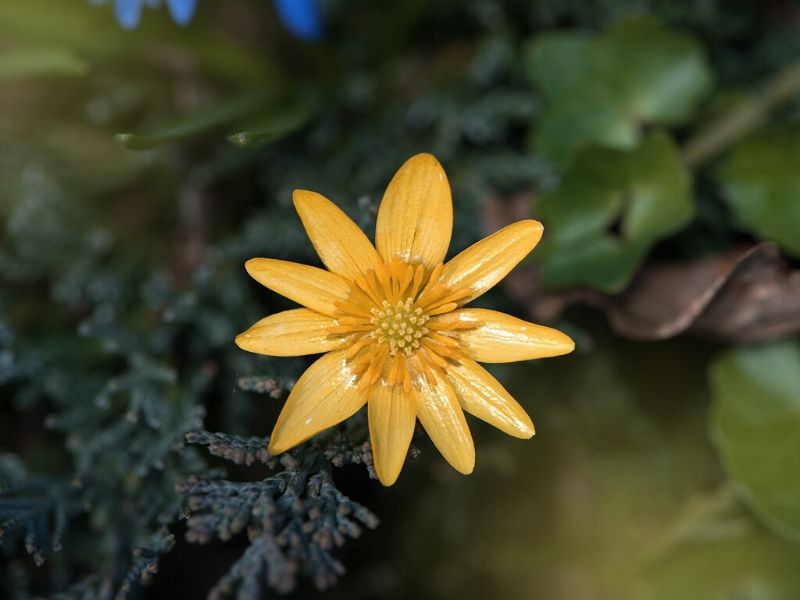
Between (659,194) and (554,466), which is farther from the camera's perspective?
(554,466)

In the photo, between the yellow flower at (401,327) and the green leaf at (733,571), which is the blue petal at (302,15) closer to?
the yellow flower at (401,327)

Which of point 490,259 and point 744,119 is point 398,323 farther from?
point 744,119

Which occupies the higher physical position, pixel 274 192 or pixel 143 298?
pixel 274 192

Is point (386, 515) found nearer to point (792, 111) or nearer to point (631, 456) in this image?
point (631, 456)

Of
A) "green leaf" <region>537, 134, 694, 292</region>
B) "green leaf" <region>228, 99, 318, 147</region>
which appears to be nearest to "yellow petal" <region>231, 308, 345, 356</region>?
"green leaf" <region>228, 99, 318, 147</region>

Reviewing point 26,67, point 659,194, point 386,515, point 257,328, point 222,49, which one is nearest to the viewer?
point 257,328

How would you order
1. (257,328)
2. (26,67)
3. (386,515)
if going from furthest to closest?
(386,515), (26,67), (257,328)

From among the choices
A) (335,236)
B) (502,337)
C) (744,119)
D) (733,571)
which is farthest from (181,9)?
(733,571)

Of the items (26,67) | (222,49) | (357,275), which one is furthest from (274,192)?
(357,275)

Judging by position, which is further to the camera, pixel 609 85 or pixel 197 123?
pixel 609 85
